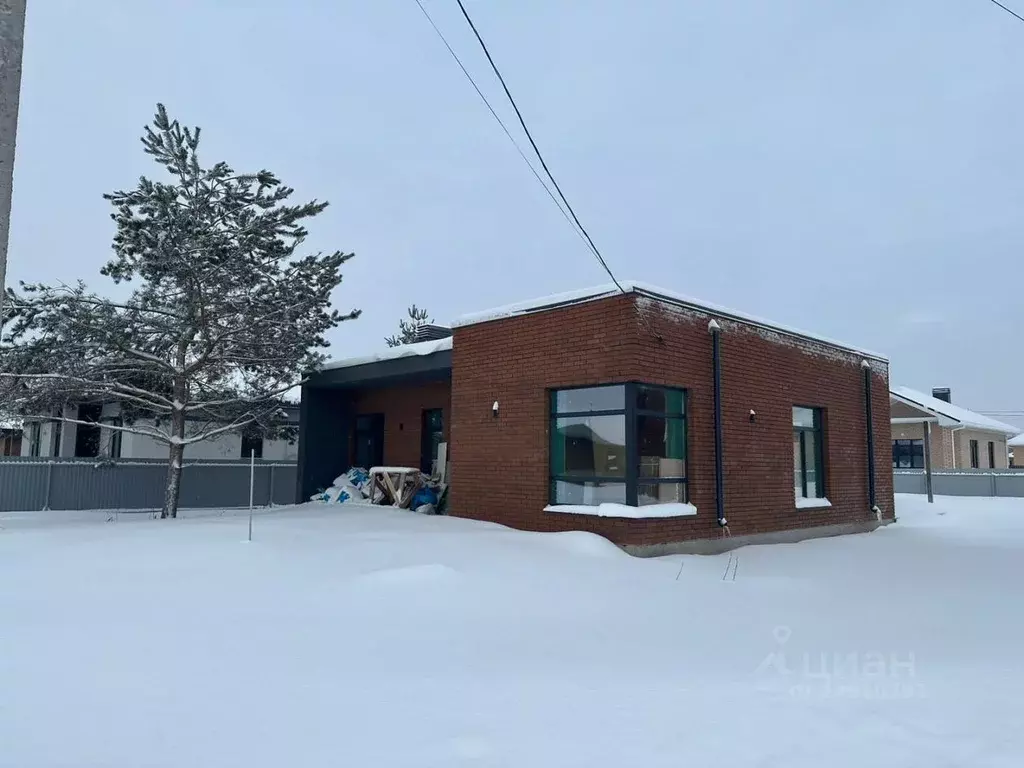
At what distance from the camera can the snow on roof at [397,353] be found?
14133 mm

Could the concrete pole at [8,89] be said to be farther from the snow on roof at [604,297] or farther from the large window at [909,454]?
the large window at [909,454]

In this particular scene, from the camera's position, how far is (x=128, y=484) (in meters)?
19.7

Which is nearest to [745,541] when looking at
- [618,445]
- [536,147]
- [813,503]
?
[813,503]

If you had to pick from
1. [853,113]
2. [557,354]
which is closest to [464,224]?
[853,113]

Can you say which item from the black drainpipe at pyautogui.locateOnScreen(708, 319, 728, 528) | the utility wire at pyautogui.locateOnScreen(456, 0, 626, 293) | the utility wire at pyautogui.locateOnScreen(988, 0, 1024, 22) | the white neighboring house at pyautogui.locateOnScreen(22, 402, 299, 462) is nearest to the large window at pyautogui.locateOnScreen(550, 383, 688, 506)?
the black drainpipe at pyautogui.locateOnScreen(708, 319, 728, 528)

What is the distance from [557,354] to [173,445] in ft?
28.2

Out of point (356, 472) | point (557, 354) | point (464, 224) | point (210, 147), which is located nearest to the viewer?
point (557, 354)

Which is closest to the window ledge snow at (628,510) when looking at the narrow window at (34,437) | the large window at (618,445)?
the large window at (618,445)

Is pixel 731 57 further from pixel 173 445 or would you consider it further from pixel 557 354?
pixel 173 445

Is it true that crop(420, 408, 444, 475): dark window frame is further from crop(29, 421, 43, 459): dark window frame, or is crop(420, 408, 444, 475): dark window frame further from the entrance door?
crop(29, 421, 43, 459): dark window frame

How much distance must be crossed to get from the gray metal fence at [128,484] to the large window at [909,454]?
24801 millimetres

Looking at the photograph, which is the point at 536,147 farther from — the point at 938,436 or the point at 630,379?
the point at 938,436

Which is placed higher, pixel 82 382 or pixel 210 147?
pixel 210 147

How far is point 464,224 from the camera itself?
156 feet
